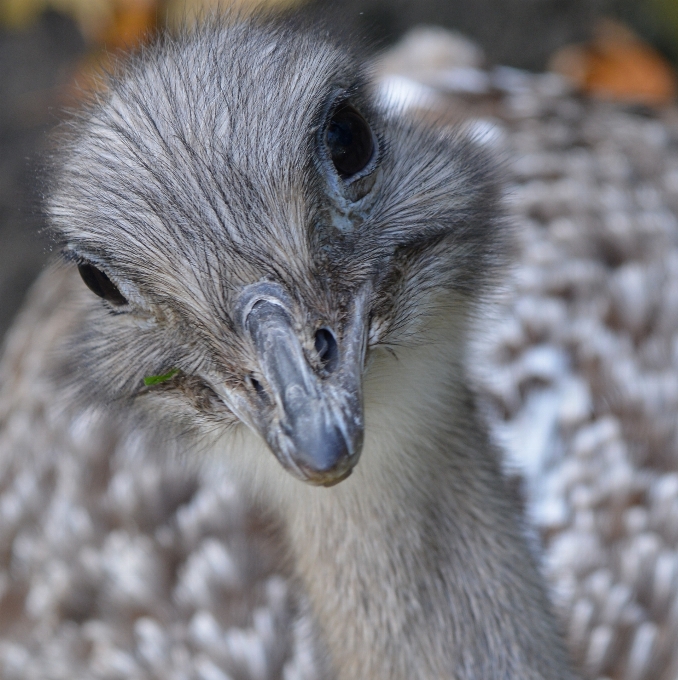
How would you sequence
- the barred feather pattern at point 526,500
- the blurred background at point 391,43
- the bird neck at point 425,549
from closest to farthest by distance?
the bird neck at point 425,549, the barred feather pattern at point 526,500, the blurred background at point 391,43

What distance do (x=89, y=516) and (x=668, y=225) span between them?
1493 millimetres

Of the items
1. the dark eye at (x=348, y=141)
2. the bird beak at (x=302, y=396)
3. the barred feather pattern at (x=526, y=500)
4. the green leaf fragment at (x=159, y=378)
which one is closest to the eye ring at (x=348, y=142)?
the dark eye at (x=348, y=141)

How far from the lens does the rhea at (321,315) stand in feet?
4.23

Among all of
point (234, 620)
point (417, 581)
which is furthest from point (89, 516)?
point (417, 581)

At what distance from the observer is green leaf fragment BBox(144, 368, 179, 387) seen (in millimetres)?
1423

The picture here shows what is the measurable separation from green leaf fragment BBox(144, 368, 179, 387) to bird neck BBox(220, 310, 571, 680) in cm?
18

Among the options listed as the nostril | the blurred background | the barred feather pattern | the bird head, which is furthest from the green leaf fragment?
the blurred background

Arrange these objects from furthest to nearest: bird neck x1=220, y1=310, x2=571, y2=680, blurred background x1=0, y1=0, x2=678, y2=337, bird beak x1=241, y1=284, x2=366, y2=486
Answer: blurred background x1=0, y1=0, x2=678, y2=337, bird neck x1=220, y1=310, x2=571, y2=680, bird beak x1=241, y1=284, x2=366, y2=486

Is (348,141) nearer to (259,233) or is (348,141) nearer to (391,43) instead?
(259,233)

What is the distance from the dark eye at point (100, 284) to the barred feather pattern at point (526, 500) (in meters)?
0.53

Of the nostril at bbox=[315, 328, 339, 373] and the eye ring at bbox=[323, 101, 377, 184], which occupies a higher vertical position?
the eye ring at bbox=[323, 101, 377, 184]

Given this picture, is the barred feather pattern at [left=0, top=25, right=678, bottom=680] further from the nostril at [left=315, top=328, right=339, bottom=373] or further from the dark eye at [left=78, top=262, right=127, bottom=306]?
the nostril at [left=315, top=328, right=339, bottom=373]

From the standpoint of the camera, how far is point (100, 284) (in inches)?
57.5

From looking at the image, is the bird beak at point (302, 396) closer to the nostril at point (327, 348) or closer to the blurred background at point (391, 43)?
the nostril at point (327, 348)
